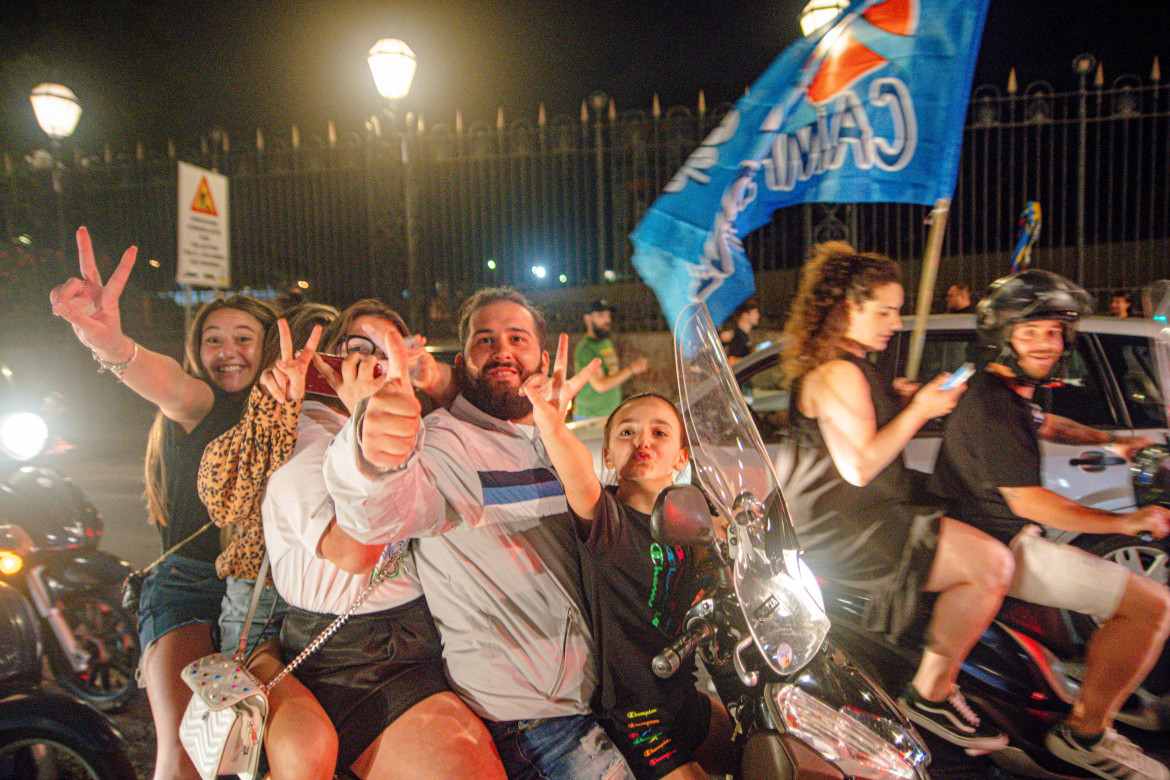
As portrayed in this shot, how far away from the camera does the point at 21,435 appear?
333cm

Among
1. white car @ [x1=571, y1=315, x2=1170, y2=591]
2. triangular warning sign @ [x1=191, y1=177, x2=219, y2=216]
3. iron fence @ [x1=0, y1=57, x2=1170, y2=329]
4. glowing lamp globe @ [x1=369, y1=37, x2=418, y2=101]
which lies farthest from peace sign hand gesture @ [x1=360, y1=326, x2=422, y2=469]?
iron fence @ [x1=0, y1=57, x2=1170, y2=329]

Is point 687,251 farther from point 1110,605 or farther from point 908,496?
point 1110,605

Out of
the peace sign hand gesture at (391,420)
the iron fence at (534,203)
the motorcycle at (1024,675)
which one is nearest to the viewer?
the peace sign hand gesture at (391,420)

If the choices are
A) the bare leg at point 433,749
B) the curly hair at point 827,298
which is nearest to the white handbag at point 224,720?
the bare leg at point 433,749

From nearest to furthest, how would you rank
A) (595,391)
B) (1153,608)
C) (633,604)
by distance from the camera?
(633,604)
(1153,608)
(595,391)

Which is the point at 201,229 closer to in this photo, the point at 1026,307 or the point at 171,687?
the point at 171,687

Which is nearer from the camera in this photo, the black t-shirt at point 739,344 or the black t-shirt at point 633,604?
the black t-shirt at point 633,604

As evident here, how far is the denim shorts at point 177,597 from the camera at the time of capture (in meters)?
2.30

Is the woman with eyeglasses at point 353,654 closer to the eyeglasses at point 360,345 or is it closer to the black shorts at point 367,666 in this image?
the black shorts at point 367,666

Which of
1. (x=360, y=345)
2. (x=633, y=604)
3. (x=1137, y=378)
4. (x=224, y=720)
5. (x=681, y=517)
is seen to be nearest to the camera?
(x=224, y=720)

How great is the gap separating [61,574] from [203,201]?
3509mm

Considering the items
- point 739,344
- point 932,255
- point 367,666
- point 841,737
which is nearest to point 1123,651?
point 932,255

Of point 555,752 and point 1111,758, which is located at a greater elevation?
point 555,752

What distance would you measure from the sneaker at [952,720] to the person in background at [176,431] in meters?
2.35
